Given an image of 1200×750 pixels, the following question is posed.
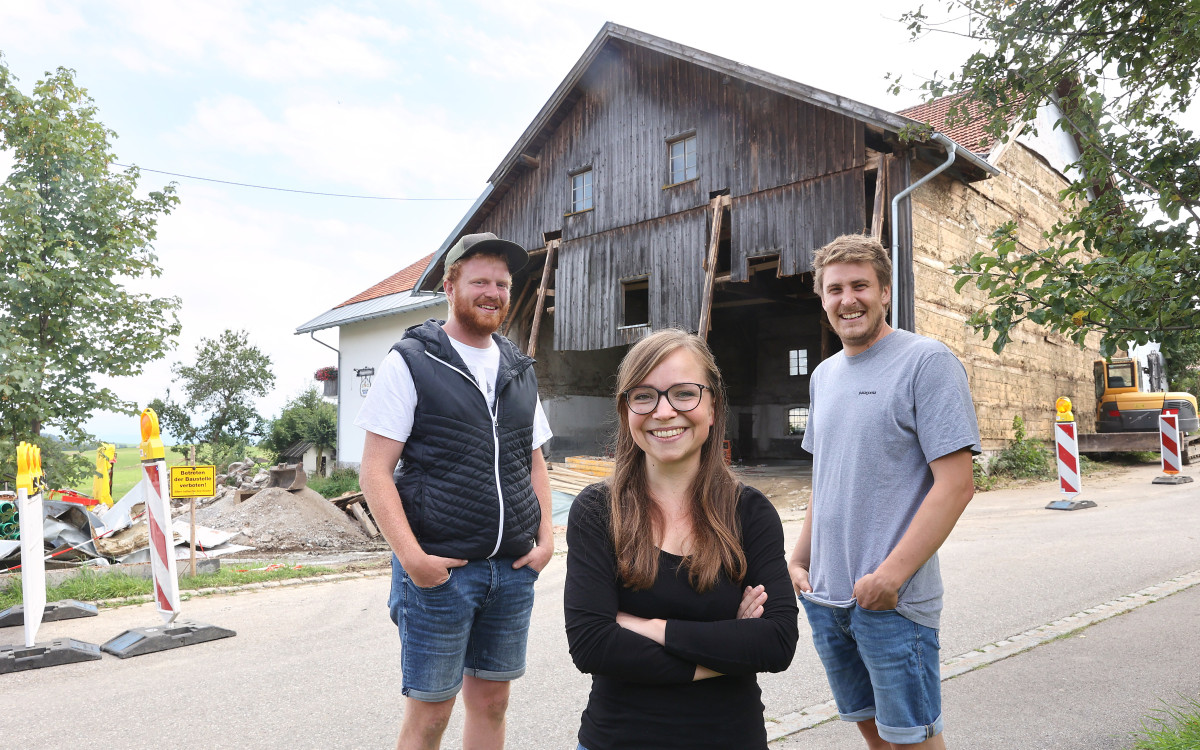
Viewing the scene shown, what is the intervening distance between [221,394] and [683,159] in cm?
2571

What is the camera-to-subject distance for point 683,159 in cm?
1627

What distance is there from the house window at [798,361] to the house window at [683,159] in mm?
11142

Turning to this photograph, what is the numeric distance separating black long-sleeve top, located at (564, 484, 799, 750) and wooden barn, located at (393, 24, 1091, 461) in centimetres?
1173

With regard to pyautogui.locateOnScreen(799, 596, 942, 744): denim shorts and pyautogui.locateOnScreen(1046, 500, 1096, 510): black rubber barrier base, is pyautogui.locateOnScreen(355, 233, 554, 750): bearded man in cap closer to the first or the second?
pyautogui.locateOnScreen(799, 596, 942, 744): denim shorts

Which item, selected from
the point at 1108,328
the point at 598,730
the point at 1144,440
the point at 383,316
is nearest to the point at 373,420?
the point at 598,730

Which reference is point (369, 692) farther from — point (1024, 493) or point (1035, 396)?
point (1035, 396)

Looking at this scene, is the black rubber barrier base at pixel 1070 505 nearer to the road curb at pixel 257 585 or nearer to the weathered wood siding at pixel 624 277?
the weathered wood siding at pixel 624 277

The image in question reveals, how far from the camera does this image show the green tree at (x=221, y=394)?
32.3 m

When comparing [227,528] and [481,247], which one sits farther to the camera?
[227,528]

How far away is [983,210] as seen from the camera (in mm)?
15750

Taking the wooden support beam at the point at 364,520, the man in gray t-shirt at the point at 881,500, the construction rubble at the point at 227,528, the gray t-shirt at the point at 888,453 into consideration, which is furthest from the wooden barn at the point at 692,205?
the gray t-shirt at the point at 888,453

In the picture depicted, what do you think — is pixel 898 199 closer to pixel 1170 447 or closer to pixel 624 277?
pixel 624 277

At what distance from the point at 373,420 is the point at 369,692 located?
90.0 inches

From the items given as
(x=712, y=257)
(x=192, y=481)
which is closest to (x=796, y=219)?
(x=712, y=257)
